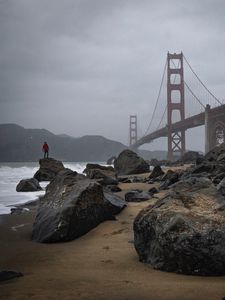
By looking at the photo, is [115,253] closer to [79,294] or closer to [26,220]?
[79,294]

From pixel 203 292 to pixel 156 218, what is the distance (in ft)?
3.06

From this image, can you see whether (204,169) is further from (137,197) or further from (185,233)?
(185,233)

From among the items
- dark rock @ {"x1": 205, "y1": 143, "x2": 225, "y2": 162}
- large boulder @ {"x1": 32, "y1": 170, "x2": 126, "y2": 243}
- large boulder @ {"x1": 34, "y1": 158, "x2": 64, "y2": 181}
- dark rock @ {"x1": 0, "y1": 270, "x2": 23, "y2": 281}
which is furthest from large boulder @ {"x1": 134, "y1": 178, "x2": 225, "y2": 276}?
large boulder @ {"x1": 34, "y1": 158, "x2": 64, "y2": 181}

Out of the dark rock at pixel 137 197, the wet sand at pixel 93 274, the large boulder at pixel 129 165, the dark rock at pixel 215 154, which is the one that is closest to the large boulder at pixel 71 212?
the wet sand at pixel 93 274

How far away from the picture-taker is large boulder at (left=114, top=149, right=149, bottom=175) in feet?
58.5

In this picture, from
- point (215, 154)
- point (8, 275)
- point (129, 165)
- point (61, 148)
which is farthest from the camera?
point (61, 148)

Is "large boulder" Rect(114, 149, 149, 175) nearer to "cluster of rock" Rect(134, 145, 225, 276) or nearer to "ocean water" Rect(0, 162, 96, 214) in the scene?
"ocean water" Rect(0, 162, 96, 214)

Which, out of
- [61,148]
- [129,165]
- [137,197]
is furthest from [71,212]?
[61,148]

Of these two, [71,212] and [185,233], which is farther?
[71,212]

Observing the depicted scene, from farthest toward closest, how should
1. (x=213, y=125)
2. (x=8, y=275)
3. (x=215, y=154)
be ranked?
(x=213, y=125) < (x=215, y=154) < (x=8, y=275)

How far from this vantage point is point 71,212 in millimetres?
4738

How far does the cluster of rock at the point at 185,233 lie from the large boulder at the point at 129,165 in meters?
13.8

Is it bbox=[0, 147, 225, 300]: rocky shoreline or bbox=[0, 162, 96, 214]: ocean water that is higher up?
bbox=[0, 147, 225, 300]: rocky shoreline

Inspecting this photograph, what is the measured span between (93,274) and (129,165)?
15.0m
